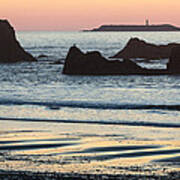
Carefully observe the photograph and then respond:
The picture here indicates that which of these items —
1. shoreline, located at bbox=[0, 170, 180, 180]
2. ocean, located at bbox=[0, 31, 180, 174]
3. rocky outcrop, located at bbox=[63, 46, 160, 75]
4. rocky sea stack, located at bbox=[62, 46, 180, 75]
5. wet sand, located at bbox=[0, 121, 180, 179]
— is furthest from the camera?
rocky outcrop, located at bbox=[63, 46, 160, 75]

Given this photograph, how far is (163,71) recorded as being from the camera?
218ft

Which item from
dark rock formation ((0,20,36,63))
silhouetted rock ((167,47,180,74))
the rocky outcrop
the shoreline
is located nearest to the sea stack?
the rocky outcrop

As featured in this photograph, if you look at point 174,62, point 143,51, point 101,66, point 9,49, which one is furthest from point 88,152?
point 143,51

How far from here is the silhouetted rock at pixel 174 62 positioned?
63.5 m

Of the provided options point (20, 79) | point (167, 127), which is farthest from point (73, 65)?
point (167, 127)

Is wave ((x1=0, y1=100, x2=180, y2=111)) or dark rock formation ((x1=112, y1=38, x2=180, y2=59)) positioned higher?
wave ((x1=0, y1=100, x2=180, y2=111))

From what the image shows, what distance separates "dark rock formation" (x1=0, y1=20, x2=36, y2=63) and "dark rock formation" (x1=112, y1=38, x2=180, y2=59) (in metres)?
16.1

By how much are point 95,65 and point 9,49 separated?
109 feet

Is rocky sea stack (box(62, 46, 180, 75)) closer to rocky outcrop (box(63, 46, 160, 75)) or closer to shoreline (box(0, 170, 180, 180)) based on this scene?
rocky outcrop (box(63, 46, 160, 75))

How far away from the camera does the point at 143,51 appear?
111 metres

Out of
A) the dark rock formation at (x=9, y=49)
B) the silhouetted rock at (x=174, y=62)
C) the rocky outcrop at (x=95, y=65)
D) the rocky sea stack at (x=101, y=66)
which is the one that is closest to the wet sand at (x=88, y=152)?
the silhouetted rock at (x=174, y=62)

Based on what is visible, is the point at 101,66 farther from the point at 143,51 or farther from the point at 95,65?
the point at 143,51

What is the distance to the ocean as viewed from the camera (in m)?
19.5

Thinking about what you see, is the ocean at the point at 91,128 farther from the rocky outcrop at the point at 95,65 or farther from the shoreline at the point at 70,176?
the rocky outcrop at the point at 95,65
